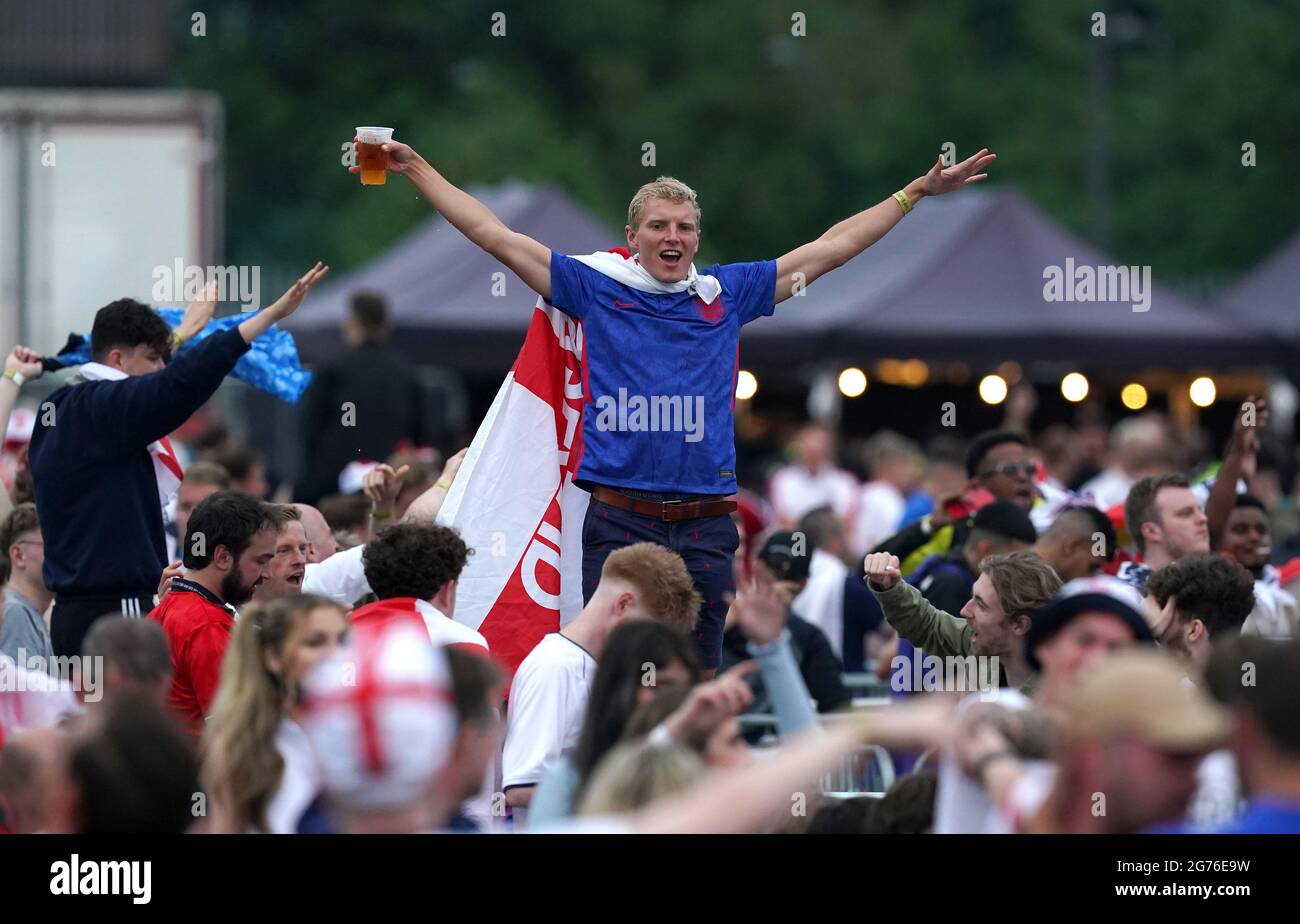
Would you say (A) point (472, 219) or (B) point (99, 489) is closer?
(A) point (472, 219)

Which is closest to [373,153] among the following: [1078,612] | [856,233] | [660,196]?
[660,196]

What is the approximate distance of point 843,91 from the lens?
44406mm

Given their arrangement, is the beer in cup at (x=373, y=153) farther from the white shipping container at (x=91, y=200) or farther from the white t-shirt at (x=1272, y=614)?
the white shipping container at (x=91, y=200)

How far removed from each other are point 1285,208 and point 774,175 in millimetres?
10472

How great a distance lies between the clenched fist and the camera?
6.73 metres

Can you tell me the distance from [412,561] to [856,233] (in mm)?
2112

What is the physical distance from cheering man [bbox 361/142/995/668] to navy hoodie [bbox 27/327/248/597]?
1043mm

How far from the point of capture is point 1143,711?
11.9ft

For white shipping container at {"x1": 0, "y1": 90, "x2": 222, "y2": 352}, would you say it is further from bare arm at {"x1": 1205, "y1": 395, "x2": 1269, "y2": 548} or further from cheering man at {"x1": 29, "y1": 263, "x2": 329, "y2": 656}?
bare arm at {"x1": 1205, "y1": 395, "x2": 1269, "y2": 548}

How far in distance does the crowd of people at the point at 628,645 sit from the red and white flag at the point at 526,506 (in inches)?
4.7

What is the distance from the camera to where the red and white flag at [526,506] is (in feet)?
24.5

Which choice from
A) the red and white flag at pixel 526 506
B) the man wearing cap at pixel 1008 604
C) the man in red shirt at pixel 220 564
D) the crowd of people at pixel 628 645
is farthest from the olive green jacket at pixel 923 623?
the man in red shirt at pixel 220 564

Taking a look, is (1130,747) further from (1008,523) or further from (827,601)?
(827,601)

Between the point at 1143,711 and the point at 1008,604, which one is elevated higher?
the point at 1008,604
